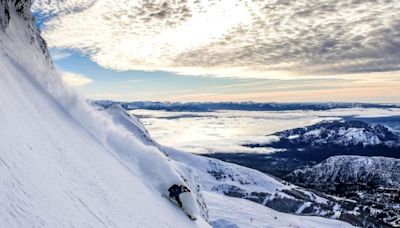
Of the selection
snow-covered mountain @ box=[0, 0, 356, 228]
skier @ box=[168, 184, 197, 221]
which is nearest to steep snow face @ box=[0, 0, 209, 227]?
snow-covered mountain @ box=[0, 0, 356, 228]

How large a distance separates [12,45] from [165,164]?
41.3 feet

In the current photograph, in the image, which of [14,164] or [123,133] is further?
[123,133]

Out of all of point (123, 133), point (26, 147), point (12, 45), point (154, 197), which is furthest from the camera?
point (123, 133)

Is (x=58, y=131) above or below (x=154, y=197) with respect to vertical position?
above

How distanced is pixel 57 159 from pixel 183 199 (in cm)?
1266

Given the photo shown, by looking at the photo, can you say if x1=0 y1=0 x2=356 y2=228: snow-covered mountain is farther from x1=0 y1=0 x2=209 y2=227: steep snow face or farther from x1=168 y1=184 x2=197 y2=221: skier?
x1=168 y1=184 x2=197 y2=221: skier

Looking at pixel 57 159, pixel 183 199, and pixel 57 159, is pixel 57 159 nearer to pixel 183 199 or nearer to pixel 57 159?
pixel 57 159

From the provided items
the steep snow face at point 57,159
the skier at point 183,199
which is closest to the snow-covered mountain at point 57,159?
the steep snow face at point 57,159

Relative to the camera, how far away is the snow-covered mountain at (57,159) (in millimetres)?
10125

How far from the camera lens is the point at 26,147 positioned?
1235 centimetres

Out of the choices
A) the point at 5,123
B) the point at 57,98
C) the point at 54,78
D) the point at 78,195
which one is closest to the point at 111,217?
the point at 78,195

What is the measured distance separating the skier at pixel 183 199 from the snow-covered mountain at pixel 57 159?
32cm

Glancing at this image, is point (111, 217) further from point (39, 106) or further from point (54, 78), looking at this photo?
point (54, 78)

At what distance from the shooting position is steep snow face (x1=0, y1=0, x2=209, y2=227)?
10.1m
